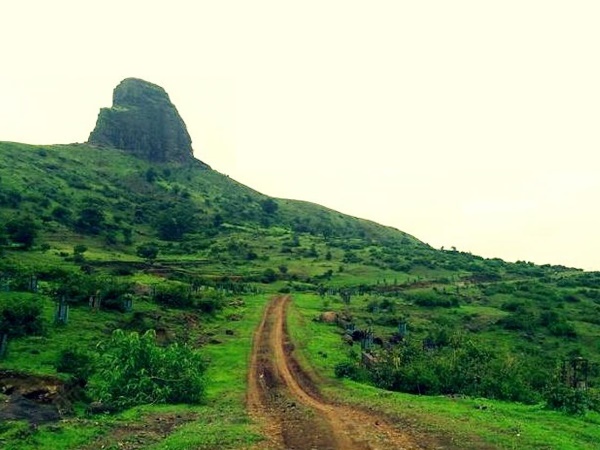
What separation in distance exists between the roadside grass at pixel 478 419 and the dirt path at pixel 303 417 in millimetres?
1348

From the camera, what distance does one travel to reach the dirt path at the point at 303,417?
22.3 m

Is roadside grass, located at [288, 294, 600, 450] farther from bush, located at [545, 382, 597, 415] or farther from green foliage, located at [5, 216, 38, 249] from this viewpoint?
green foliage, located at [5, 216, 38, 249]

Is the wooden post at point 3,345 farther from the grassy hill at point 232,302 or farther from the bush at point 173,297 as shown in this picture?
the bush at point 173,297

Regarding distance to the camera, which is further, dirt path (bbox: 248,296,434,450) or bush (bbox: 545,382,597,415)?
bush (bbox: 545,382,597,415)

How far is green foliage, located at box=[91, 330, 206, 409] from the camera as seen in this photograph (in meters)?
29.9

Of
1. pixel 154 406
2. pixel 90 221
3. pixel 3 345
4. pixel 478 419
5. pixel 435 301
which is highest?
pixel 90 221

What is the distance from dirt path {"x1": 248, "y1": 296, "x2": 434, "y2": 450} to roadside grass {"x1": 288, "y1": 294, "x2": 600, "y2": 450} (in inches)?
53.1

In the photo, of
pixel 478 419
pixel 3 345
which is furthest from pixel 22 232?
pixel 478 419

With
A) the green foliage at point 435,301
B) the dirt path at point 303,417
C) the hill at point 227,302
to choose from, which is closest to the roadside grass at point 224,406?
the hill at point 227,302

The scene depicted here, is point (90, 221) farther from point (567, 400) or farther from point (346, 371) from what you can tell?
point (567, 400)

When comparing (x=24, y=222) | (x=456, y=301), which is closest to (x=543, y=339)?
(x=456, y=301)

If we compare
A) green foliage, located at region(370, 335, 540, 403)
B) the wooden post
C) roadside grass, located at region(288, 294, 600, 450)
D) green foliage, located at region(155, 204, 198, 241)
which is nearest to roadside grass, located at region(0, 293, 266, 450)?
the wooden post

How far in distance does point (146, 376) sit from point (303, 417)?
967cm

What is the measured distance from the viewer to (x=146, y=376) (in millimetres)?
30891
